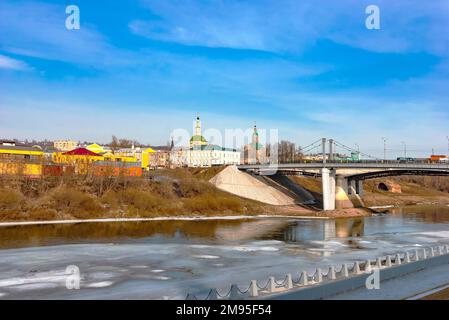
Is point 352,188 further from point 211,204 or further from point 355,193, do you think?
point 211,204

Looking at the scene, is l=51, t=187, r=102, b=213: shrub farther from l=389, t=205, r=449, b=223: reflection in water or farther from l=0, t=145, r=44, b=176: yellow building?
l=389, t=205, r=449, b=223: reflection in water

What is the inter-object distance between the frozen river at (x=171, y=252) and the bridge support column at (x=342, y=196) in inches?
1099

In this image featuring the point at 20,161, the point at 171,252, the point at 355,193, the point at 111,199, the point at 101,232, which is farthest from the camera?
the point at 355,193

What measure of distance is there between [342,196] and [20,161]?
2668 inches

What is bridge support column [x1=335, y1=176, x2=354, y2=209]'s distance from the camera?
330 ft

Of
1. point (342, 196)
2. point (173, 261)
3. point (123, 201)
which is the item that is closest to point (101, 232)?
point (123, 201)

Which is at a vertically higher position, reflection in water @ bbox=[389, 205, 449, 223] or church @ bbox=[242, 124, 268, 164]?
church @ bbox=[242, 124, 268, 164]

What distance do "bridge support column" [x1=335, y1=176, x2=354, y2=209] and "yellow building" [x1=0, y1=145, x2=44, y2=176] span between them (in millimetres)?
62985

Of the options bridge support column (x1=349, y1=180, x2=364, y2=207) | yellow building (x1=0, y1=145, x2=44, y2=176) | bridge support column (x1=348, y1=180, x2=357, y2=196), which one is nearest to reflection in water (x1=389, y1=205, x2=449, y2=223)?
bridge support column (x1=349, y1=180, x2=364, y2=207)

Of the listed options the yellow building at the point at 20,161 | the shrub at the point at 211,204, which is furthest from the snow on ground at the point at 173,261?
the yellow building at the point at 20,161

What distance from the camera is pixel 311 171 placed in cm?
10644

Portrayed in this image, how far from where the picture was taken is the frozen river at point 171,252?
26641mm

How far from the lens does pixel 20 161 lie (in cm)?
9069

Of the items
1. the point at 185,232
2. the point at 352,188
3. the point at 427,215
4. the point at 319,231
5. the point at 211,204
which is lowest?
the point at 319,231
